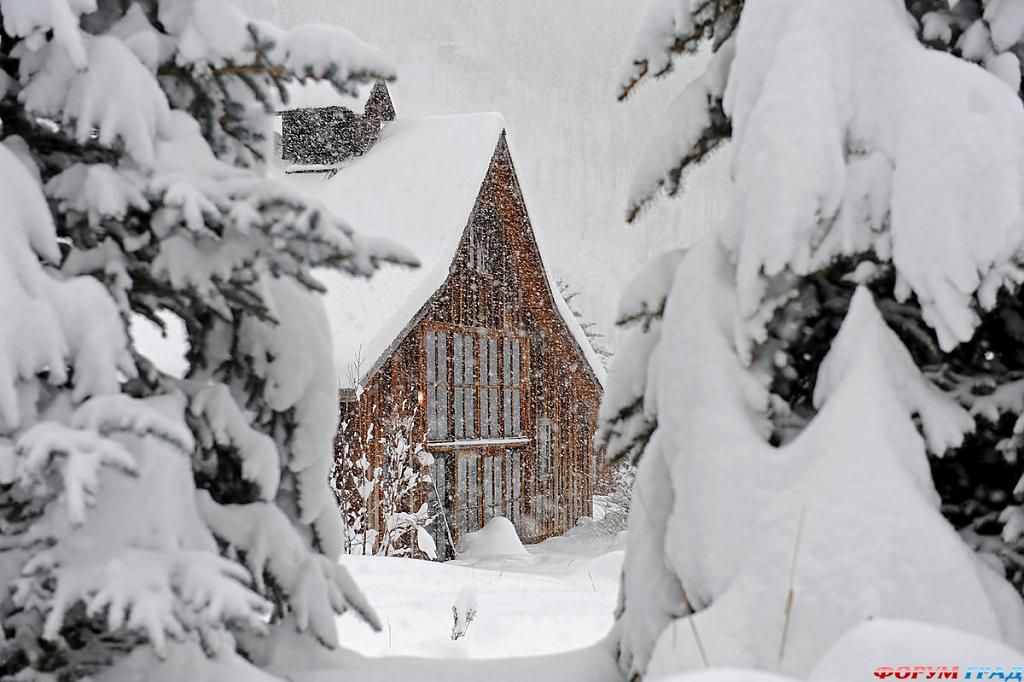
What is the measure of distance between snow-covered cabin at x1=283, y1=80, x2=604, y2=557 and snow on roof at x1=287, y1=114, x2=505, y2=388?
30 millimetres

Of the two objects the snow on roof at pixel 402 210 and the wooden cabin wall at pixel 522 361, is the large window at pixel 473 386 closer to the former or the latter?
the wooden cabin wall at pixel 522 361

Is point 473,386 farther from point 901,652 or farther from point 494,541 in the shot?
point 901,652

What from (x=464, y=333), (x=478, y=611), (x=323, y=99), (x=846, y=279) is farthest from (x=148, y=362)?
(x=323, y=99)

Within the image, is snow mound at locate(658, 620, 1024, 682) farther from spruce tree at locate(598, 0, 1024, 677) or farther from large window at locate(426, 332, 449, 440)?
large window at locate(426, 332, 449, 440)

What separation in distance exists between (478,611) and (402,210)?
32.5 feet

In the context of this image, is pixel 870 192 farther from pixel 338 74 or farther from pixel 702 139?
pixel 338 74

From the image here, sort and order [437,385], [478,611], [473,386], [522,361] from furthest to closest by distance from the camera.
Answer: [522,361] < [473,386] < [437,385] < [478,611]

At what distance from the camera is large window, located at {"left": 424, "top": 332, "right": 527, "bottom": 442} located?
56.0ft

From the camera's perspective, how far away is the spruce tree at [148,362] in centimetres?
263

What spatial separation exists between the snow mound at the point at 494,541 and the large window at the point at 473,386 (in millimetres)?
1607

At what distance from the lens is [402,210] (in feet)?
55.0

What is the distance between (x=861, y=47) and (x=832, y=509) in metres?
1.49

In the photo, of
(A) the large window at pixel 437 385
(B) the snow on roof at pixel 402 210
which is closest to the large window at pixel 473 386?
(A) the large window at pixel 437 385

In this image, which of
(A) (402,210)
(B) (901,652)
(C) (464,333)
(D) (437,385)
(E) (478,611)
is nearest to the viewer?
(B) (901,652)
